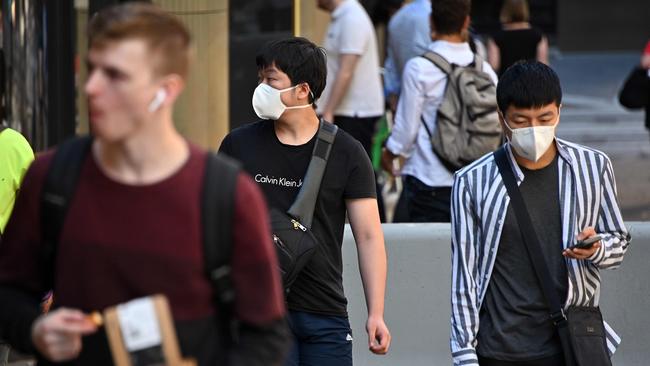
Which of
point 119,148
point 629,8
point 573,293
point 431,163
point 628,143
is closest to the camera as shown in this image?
point 119,148

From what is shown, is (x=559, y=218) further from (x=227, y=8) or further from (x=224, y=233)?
(x=227, y=8)

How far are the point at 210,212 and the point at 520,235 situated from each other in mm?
1942

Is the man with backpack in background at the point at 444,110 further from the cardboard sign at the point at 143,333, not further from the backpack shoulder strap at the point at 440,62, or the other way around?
the cardboard sign at the point at 143,333

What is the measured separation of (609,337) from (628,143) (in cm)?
1196

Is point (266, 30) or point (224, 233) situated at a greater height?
point (224, 233)

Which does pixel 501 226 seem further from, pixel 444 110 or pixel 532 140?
pixel 444 110

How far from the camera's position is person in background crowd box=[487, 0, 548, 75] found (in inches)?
422

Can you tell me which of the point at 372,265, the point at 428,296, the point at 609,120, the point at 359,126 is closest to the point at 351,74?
the point at 359,126

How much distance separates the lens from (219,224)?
123 inches

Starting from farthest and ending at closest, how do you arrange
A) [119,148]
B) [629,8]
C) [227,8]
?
[629,8]
[227,8]
[119,148]

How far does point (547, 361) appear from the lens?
4.88m

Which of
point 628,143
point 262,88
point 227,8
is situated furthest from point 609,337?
point 628,143

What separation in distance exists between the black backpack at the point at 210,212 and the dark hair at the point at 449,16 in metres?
4.66

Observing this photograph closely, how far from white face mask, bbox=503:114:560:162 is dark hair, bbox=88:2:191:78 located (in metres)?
1.90
